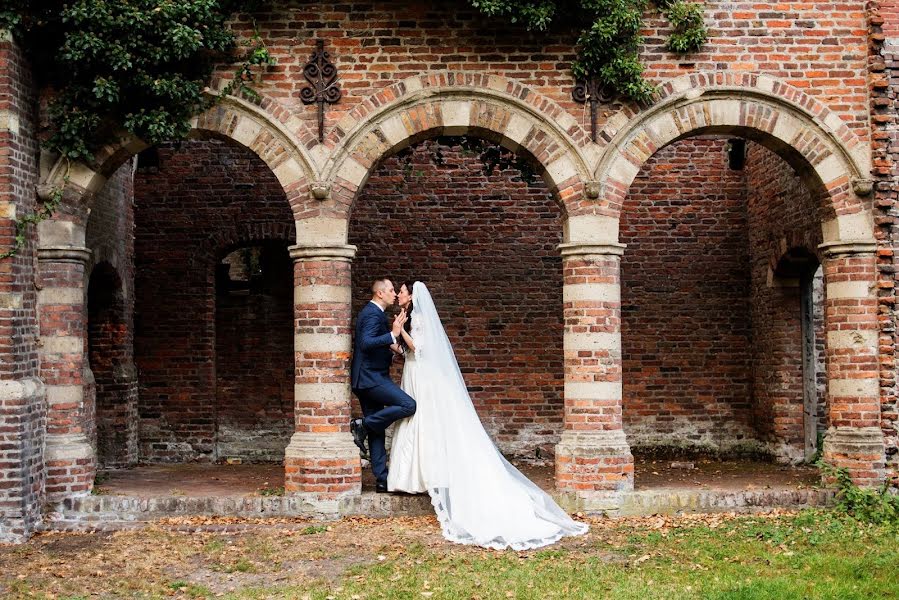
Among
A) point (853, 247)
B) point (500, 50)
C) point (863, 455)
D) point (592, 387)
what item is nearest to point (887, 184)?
point (853, 247)

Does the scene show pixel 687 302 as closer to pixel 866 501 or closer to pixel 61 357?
pixel 866 501

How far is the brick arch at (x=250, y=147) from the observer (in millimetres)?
→ 8609

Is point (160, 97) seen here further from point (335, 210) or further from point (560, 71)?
point (560, 71)

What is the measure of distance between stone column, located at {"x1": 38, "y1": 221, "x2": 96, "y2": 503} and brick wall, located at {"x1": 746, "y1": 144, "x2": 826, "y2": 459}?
810 cm

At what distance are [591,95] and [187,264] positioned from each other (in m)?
6.00

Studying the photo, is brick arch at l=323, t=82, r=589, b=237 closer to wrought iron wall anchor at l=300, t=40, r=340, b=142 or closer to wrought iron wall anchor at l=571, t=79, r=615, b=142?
wrought iron wall anchor at l=571, t=79, r=615, b=142

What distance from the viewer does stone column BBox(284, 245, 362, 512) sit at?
850cm

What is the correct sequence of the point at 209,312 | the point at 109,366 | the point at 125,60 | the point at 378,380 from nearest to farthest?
the point at 125,60, the point at 378,380, the point at 109,366, the point at 209,312

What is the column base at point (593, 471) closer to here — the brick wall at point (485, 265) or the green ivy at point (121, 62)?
the brick wall at point (485, 265)

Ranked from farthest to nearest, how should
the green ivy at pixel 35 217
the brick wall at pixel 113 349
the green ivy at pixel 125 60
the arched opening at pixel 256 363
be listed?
1. the arched opening at pixel 256 363
2. the brick wall at pixel 113 349
3. the green ivy at pixel 35 217
4. the green ivy at pixel 125 60

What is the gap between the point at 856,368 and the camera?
870 cm

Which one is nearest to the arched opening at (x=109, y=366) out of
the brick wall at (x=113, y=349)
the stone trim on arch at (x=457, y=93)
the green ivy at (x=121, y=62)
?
the brick wall at (x=113, y=349)

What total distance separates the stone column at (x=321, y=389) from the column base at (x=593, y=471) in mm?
2013

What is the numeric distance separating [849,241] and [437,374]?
420 centimetres
